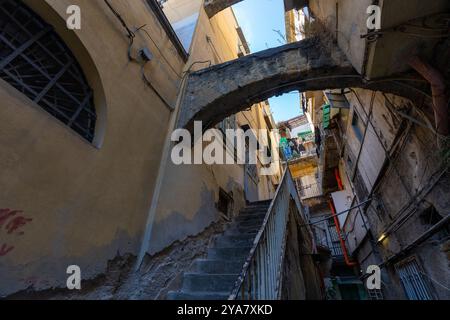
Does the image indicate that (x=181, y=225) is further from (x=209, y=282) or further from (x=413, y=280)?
(x=413, y=280)

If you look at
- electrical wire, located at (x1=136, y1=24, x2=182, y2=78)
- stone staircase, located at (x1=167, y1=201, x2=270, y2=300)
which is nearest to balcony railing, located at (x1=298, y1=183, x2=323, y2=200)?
stone staircase, located at (x1=167, y1=201, x2=270, y2=300)

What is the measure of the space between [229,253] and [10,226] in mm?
2787

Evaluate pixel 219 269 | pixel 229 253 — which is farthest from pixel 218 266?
pixel 229 253

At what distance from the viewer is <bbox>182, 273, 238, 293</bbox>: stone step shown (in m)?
2.92

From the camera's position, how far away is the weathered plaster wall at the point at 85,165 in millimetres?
2129

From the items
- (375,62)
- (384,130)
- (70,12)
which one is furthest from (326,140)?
(70,12)

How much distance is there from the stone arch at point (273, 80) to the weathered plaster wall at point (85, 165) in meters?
1.01

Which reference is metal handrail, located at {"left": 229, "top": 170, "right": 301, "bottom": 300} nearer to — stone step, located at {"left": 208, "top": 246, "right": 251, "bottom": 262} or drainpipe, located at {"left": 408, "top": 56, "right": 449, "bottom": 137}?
stone step, located at {"left": 208, "top": 246, "right": 251, "bottom": 262}

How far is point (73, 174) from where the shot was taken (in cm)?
266

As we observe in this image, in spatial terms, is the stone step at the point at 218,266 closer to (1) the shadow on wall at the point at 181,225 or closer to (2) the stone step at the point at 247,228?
(1) the shadow on wall at the point at 181,225

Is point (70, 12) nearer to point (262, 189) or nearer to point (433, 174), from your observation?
point (433, 174)

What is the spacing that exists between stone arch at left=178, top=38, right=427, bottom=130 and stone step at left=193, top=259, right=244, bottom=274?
263cm

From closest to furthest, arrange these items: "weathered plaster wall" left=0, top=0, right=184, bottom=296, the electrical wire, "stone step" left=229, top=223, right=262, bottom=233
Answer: "weathered plaster wall" left=0, top=0, right=184, bottom=296 < the electrical wire < "stone step" left=229, top=223, right=262, bottom=233

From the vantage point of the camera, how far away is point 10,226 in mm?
2027
